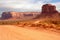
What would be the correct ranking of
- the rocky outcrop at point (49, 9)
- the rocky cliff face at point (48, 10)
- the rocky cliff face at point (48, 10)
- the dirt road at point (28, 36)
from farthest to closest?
1. the rocky outcrop at point (49, 9)
2. the rocky cliff face at point (48, 10)
3. the rocky cliff face at point (48, 10)
4. the dirt road at point (28, 36)

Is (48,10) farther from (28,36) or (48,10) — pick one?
(28,36)

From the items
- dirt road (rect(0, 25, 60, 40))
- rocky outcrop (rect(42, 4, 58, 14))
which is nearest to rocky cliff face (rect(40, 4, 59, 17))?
rocky outcrop (rect(42, 4, 58, 14))

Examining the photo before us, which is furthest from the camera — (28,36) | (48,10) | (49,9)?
(48,10)

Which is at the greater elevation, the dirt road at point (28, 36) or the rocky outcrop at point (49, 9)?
the dirt road at point (28, 36)

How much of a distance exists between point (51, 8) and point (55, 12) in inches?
279

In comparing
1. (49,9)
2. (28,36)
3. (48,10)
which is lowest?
(48,10)

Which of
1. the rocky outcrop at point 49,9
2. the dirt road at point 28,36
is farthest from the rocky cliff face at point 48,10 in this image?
the dirt road at point 28,36

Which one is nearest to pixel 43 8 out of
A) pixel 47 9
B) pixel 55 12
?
pixel 47 9

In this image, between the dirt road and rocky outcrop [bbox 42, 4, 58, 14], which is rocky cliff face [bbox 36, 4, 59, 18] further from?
the dirt road

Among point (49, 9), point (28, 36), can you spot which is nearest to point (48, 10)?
point (49, 9)

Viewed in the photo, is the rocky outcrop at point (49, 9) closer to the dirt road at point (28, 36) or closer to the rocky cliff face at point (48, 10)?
the rocky cliff face at point (48, 10)

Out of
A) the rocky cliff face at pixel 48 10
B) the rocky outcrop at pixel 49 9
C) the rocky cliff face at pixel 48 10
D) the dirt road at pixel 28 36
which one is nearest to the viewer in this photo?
the dirt road at pixel 28 36

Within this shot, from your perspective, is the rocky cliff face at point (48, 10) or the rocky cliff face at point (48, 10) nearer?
the rocky cliff face at point (48, 10)

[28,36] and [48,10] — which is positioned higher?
[28,36]
